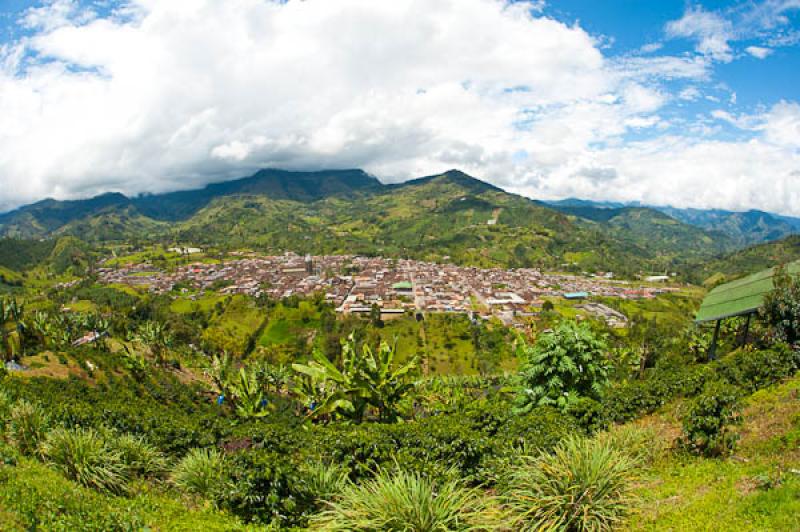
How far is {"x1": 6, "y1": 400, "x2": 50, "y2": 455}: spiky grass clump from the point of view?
7977mm

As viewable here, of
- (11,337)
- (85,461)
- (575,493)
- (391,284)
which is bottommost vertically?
(391,284)

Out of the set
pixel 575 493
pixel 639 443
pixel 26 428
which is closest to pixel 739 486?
pixel 639 443

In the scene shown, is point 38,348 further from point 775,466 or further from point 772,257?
point 772,257

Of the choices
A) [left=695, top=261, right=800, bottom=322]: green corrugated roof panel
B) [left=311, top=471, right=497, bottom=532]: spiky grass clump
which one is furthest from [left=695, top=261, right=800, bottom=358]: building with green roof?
[left=311, top=471, right=497, bottom=532]: spiky grass clump

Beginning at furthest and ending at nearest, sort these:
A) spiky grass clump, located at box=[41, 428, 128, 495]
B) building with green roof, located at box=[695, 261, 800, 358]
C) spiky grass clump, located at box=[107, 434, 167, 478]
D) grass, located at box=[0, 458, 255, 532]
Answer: building with green roof, located at box=[695, 261, 800, 358]
spiky grass clump, located at box=[107, 434, 167, 478]
spiky grass clump, located at box=[41, 428, 128, 495]
grass, located at box=[0, 458, 255, 532]

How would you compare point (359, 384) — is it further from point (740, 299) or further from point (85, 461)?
point (740, 299)

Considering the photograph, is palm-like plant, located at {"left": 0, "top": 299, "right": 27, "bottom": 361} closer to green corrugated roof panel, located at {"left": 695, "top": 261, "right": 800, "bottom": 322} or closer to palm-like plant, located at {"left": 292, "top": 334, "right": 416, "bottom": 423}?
palm-like plant, located at {"left": 292, "top": 334, "right": 416, "bottom": 423}

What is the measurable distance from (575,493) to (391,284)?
358 feet

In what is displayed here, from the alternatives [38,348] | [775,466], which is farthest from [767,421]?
[38,348]

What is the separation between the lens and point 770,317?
12.8 metres

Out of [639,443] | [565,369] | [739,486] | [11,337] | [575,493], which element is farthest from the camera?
[11,337]

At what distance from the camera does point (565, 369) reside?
32.1 feet

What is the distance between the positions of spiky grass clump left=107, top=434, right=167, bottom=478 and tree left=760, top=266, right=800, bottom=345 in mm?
17389

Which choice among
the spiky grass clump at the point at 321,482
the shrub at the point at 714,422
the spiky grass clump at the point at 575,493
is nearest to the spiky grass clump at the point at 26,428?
the spiky grass clump at the point at 321,482
